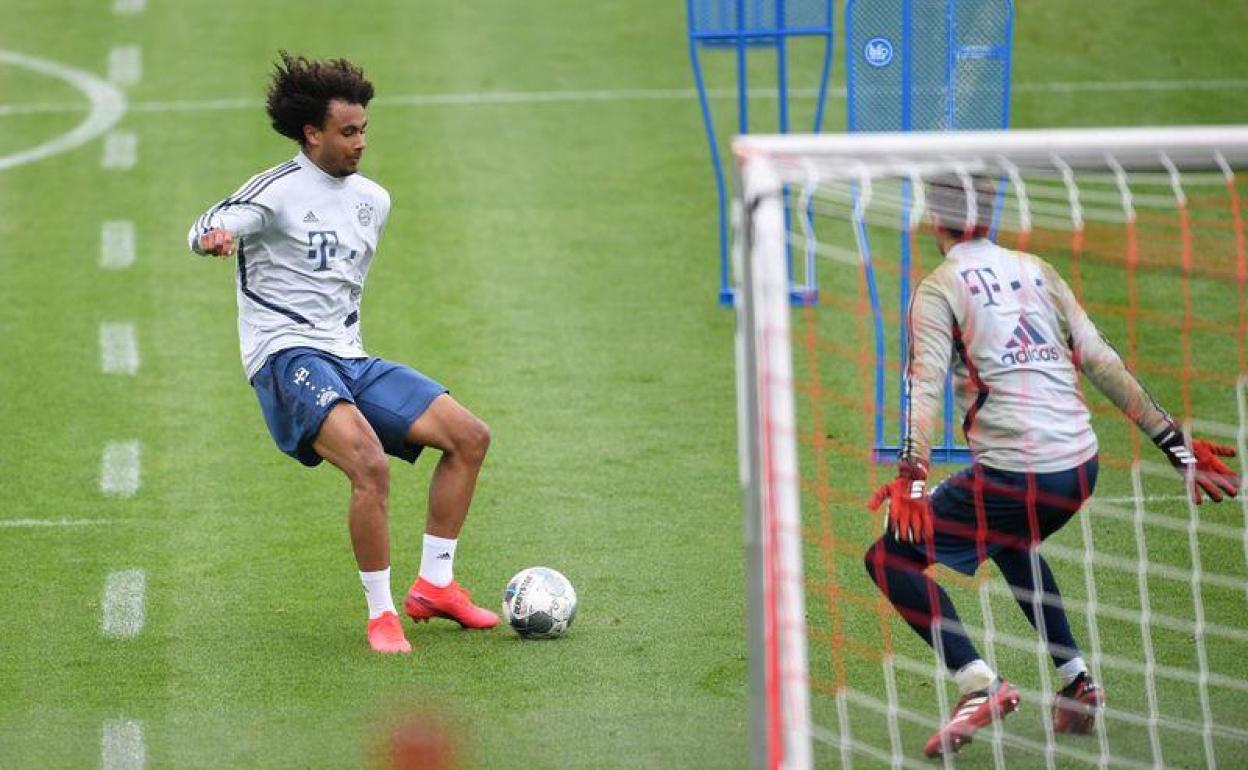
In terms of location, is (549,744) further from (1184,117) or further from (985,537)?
(1184,117)

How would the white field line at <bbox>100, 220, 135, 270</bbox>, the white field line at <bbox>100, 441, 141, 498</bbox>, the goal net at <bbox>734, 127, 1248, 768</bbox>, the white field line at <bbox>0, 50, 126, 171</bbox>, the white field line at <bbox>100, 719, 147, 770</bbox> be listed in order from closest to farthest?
the goal net at <bbox>734, 127, 1248, 768</bbox>, the white field line at <bbox>100, 719, 147, 770</bbox>, the white field line at <bbox>100, 441, 141, 498</bbox>, the white field line at <bbox>100, 220, 135, 270</bbox>, the white field line at <bbox>0, 50, 126, 171</bbox>

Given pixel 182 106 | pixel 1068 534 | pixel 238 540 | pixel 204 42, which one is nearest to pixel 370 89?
pixel 238 540

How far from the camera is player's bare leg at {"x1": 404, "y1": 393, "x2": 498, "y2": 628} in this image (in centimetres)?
759

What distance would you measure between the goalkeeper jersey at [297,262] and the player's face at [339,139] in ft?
0.17

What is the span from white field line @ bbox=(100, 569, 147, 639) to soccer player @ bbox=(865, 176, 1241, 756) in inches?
119

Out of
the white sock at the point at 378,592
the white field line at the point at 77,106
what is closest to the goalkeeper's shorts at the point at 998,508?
the white sock at the point at 378,592

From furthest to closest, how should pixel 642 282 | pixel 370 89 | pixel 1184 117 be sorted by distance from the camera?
pixel 1184 117 → pixel 642 282 → pixel 370 89

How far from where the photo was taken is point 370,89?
25.0 ft

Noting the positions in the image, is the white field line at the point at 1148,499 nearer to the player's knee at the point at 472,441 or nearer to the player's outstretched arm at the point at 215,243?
the player's knee at the point at 472,441

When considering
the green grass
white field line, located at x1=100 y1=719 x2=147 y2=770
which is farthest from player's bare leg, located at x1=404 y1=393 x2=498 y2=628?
white field line, located at x1=100 y1=719 x2=147 y2=770

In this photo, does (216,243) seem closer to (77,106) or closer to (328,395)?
(328,395)

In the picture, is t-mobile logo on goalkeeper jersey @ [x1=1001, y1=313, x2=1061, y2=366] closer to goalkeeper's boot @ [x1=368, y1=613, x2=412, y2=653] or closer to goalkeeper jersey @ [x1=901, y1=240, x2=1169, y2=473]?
goalkeeper jersey @ [x1=901, y1=240, x2=1169, y2=473]

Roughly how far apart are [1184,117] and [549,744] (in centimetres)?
934

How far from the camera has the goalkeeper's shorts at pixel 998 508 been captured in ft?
21.1
